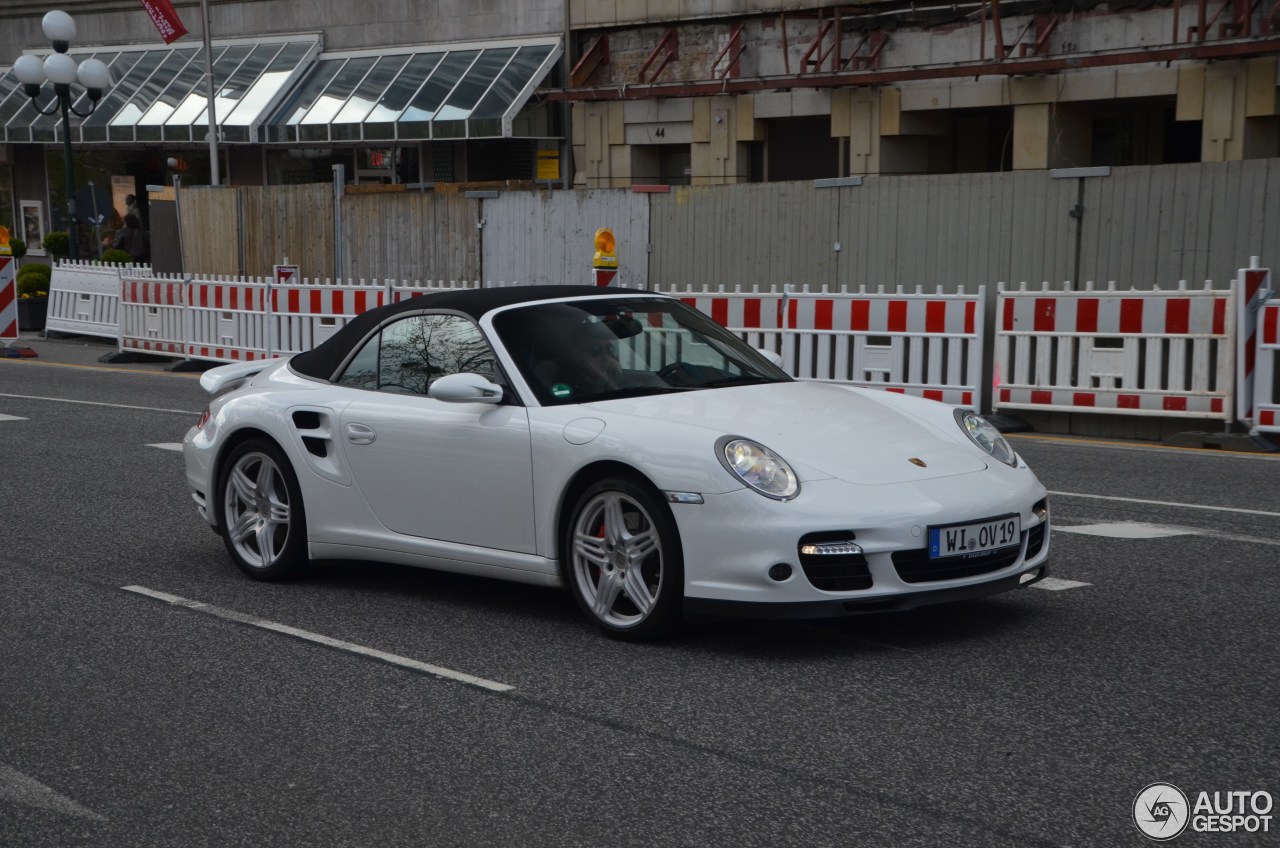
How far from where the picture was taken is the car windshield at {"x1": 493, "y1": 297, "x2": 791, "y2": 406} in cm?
632

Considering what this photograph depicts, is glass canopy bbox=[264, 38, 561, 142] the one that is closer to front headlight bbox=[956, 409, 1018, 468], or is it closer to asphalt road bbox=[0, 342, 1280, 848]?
asphalt road bbox=[0, 342, 1280, 848]

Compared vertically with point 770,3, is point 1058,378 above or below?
below

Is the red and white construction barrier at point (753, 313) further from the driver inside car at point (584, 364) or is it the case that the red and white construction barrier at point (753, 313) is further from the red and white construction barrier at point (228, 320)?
the driver inside car at point (584, 364)

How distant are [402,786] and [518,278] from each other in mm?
17293

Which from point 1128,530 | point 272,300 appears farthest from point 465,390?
point 272,300

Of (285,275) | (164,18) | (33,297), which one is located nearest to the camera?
(285,275)

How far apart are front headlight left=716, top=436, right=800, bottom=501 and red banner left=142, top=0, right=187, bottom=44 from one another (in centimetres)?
2801

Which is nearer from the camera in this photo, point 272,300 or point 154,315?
point 272,300

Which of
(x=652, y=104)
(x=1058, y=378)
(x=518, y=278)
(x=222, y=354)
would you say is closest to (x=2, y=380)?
(x=222, y=354)

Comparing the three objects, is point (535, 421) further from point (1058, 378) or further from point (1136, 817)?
point (1058, 378)

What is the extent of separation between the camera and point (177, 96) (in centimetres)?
3516

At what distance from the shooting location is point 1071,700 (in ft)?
16.7

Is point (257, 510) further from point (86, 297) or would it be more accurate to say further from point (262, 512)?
point (86, 297)

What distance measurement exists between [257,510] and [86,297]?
18227 mm
